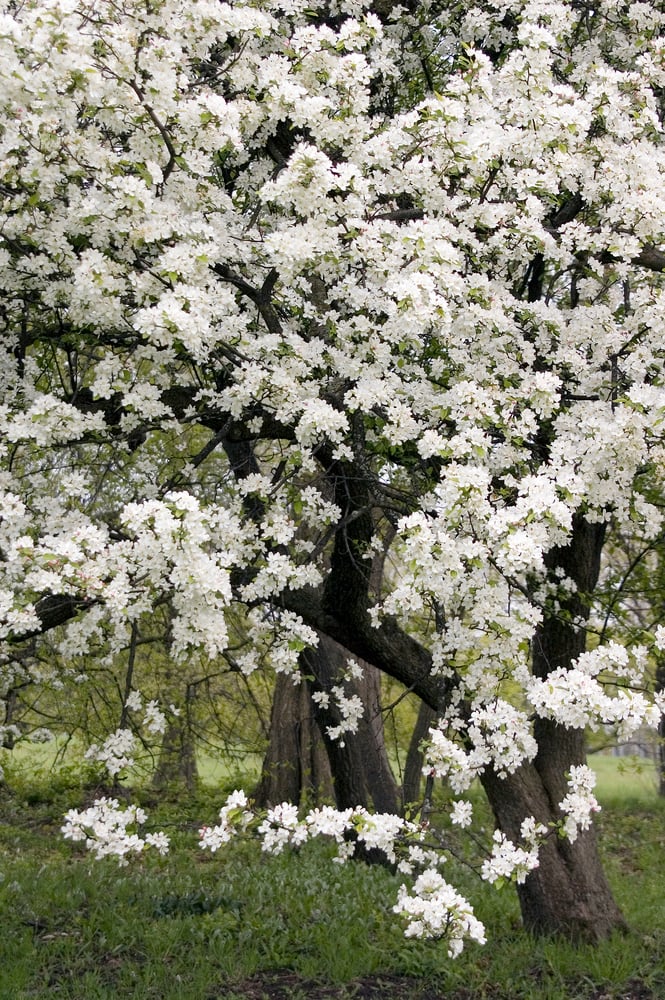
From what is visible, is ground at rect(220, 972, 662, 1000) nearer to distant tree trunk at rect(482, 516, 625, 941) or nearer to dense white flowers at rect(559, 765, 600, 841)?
distant tree trunk at rect(482, 516, 625, 941)

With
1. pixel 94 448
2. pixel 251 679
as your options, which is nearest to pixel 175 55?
pixel 94 448

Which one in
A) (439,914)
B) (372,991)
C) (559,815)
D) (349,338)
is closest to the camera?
(439,914)

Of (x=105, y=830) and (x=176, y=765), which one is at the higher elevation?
(x=176, y=765)

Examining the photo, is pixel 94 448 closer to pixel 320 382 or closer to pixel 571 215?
pixel 320 382

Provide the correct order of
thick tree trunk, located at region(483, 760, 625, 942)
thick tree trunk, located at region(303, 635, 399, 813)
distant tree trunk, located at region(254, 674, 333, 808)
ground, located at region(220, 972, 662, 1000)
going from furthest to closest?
distant tree trunk, located at region(254, 674, 333, 808), thick tree trunk, located at region(303, 635, 399, 813), thick tree trunk, located at region(483, 760, 625, 942), ground, located at region(220, 972, 662, 1000)

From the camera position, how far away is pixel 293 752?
14.2 m

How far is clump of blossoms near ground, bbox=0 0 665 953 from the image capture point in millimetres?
5027

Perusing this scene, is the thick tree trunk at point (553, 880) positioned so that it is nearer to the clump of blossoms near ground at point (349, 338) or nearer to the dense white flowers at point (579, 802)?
the clump of blossoms near ground at point (349, 338)

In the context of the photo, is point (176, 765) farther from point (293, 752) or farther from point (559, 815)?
point (559, 815)

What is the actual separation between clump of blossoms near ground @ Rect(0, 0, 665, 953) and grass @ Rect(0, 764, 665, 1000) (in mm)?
653

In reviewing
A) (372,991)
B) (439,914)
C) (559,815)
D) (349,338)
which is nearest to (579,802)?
(439,914)

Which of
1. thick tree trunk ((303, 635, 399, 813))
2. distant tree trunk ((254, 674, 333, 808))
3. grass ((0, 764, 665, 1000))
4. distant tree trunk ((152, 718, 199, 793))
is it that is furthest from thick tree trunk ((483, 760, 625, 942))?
distant tree trunk ((152, 718, 199, 793))

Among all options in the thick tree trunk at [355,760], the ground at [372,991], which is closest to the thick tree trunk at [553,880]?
the ground at [372,991]

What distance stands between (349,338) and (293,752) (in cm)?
916
